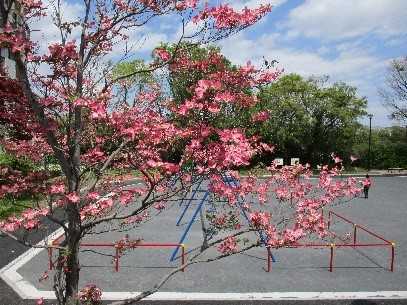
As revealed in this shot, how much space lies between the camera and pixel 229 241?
6945mm

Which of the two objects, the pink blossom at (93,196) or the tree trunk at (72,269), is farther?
the tree trunk at (72,269)

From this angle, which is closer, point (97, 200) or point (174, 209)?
point (97, 200)

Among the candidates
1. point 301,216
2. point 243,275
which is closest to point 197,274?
point 243,275

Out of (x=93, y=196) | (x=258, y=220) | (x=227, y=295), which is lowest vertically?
(x=227, y=295)

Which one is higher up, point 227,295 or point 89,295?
point 89,295

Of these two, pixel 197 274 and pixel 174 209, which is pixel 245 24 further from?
pixel 174 209

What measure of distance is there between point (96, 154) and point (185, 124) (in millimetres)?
1703

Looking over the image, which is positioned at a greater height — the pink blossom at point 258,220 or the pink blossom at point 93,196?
the pink blossom at point 93,196

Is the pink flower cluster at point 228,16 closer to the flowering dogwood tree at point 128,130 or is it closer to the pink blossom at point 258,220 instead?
the flowering dogwood tree at point 128,130

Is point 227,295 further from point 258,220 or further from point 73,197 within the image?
point 73,197

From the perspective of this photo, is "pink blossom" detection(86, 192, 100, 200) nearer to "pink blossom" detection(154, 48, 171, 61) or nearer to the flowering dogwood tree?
the flowering dogwood tree

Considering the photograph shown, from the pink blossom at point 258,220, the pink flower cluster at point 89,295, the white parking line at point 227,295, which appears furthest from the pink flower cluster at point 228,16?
the white parking line at point 227,295

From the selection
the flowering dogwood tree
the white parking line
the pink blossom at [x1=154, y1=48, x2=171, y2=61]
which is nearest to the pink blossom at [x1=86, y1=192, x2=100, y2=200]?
the flowering dogwood tree

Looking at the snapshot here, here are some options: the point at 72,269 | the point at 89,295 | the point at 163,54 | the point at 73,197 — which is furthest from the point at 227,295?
the point at 163,54
